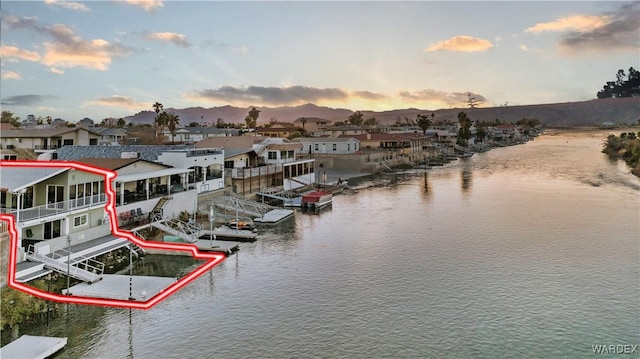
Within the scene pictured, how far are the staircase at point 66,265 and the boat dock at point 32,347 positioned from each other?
332cm

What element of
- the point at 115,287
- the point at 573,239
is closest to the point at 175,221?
the point at 115,287

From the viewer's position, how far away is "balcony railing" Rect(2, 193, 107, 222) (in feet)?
54.6

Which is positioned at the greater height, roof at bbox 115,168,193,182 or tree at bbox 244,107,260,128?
tree at bbox 244,107,260,128

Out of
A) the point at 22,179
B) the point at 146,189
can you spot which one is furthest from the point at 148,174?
the point at 22,179

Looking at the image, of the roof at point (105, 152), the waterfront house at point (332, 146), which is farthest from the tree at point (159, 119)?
the roof at point (105, 152)

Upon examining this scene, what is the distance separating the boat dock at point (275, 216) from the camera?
32.7 meters

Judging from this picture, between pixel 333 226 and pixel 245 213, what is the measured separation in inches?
260

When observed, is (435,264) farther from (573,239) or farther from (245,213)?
(245,213)

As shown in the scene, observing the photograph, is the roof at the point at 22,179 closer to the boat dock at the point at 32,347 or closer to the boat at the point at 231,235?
the boat dock at the point at 32,347

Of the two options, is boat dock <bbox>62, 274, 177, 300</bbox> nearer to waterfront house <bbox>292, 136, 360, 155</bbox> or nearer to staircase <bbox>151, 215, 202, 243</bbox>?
staircase <bbox>151, 215, 202, 243</bbox>

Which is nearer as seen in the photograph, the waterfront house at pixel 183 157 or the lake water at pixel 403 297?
the lake water at pixel 403 297

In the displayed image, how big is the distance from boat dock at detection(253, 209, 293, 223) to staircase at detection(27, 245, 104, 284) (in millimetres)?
14804

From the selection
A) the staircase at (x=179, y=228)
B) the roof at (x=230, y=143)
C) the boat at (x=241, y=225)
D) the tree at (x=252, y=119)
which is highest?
the tree at (x=252, y=119)

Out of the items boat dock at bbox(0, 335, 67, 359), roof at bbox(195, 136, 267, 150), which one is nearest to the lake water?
boat dock at bbox(0, 335, 67, 359)
